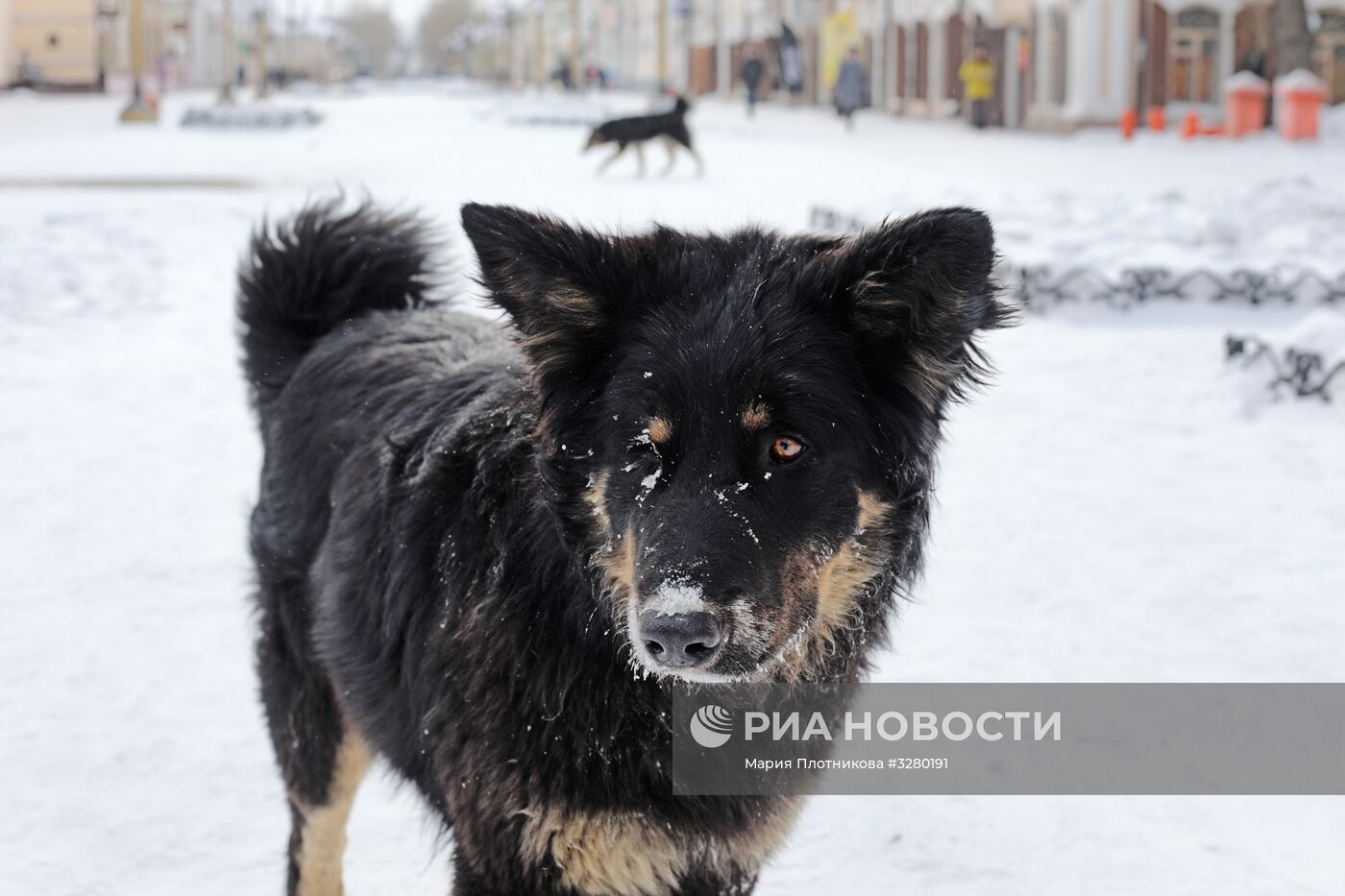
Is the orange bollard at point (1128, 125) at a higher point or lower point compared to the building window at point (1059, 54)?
lower

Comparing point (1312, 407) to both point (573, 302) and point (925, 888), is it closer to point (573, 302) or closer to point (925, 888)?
point (925, 888)

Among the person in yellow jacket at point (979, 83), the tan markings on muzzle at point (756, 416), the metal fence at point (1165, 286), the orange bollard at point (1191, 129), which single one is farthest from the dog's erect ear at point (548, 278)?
the person in yellow jacket at point (979, 83)

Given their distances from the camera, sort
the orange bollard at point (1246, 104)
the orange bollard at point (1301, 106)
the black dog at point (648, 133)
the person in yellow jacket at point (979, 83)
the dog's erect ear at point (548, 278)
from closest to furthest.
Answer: the dog's erect ear at point (548, 278) < the black dog at point (648, 133) < the orange bollard at point (1301, 106) < the orange bollard at point (1246, 104) < the person in yellow jacket at point (979, 83)

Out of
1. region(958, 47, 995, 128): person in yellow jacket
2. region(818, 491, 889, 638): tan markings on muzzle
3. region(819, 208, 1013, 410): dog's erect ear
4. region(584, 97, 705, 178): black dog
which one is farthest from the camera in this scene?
region(958, 47, 995, 128): person in yellow jacket

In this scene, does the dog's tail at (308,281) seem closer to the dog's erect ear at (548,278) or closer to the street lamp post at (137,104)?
the dog's erect ear at (548,278)

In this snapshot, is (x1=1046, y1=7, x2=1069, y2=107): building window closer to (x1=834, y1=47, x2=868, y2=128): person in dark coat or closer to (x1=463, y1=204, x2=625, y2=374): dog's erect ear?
(x1=834, y1=47, x2=868, y2=128): person in dark coat

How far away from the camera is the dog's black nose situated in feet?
7.80

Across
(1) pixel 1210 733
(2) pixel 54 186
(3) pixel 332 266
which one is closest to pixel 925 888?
(1) pixel 1210 733

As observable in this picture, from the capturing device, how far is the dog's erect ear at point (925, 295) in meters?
2.49

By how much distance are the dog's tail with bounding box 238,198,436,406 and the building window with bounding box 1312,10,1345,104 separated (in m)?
31.8

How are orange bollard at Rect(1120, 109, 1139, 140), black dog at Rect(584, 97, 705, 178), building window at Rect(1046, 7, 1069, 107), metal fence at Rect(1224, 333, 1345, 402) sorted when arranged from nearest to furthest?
metal fence at Rect(1224, 333, 1345, 402) < black dog at Rect(584, 97, 705, 178) < orange bollard at Rect(1120, 109, 1139, 140) < building window at Rect(1046, 7, 1069, 107)

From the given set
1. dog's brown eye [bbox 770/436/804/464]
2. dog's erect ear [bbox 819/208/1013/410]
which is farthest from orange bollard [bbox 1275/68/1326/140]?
dog's brown eye [bbox 770/436/804/464]

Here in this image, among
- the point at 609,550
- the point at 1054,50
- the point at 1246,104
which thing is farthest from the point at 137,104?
the point at 609,550

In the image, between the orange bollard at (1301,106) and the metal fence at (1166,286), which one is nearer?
the metal fence at (1166,286)
